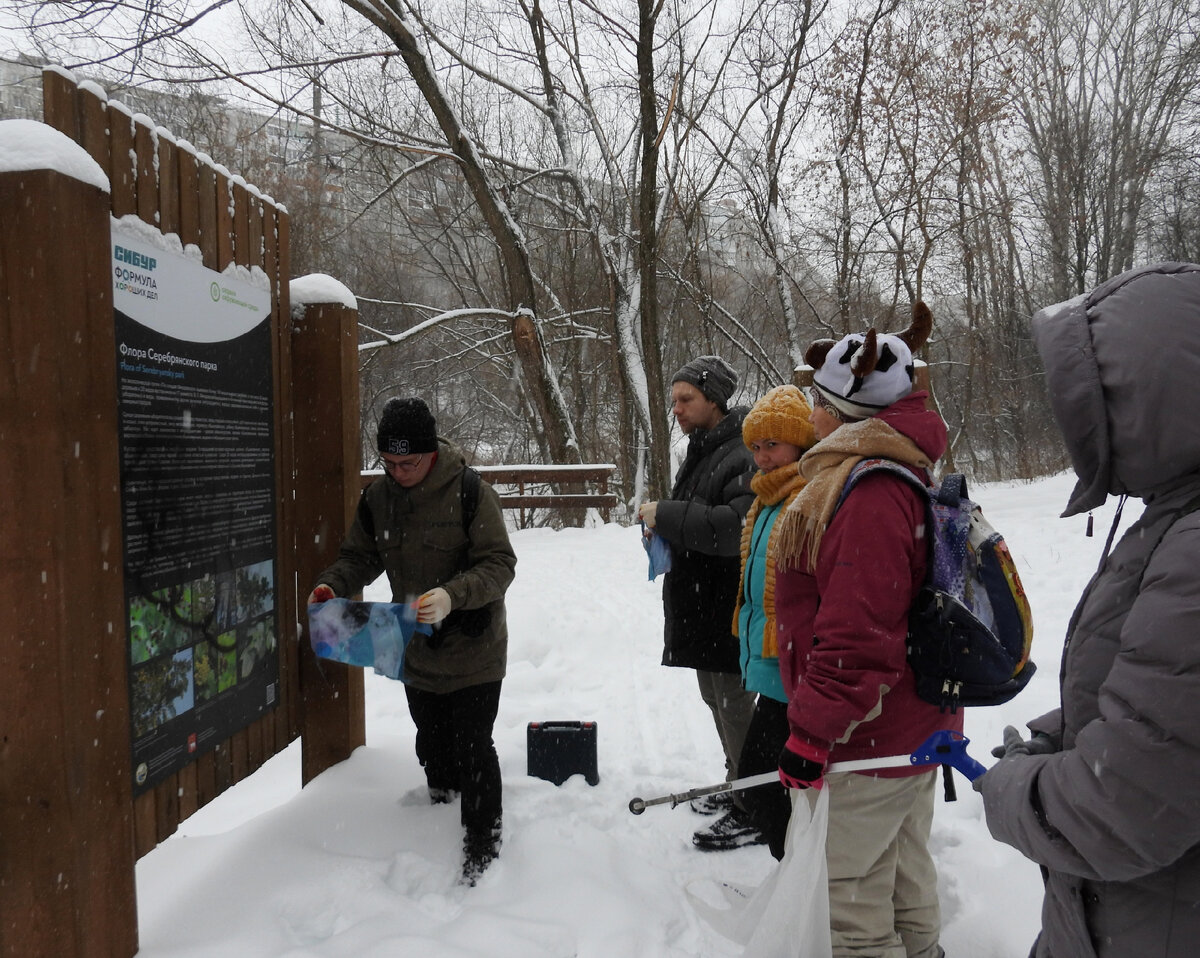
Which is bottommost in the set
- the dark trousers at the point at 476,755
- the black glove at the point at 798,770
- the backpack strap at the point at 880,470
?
the dark trousers at the point at 476,755

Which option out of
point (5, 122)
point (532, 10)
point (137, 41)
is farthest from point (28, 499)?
point (532, 10)

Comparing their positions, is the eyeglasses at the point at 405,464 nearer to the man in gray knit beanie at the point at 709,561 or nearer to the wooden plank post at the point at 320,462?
the wooden plank post at the point at 320,462

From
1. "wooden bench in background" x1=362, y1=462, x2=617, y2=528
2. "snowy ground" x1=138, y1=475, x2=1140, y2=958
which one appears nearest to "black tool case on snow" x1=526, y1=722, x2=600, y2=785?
"snowy ground" x1=138, y1=475, x2=1140, y2=958

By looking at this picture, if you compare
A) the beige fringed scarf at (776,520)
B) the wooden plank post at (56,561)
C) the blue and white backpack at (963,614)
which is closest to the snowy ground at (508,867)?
the wooden plank post at (56,561)

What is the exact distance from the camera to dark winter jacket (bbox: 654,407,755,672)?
Answer: 3088mm

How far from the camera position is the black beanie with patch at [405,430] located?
2951 millimetres

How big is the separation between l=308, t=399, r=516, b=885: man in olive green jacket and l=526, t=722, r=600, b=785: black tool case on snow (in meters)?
0.70

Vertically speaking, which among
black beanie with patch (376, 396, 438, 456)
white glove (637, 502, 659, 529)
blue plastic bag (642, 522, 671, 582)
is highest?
black beanie with patch (376, 396, 438, 456)

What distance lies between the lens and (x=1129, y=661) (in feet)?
3.82

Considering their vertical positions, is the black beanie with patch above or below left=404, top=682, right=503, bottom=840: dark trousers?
above

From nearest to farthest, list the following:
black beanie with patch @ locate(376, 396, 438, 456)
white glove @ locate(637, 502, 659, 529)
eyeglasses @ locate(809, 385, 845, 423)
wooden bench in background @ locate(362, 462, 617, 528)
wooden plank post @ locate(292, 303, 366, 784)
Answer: eyeglasses @ locate(809, 385, 845, 423) < black beanie with patch @ locate(376, 396, 438, 456) < white glove @ locate(637, 502, 659, 529) < wooden plank post @ locate(292, 303, 366, 784) < wooden bench in background @ locate(362, 462, 617, 528)

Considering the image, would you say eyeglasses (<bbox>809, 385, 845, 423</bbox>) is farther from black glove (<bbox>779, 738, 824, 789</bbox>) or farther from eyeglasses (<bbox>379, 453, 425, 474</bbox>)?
eyeglasses (<bbox>379, 453, 425, 474</bbox>)

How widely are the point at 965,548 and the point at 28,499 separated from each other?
236 centimetres

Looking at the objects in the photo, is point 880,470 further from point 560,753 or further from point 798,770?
point 560,753
